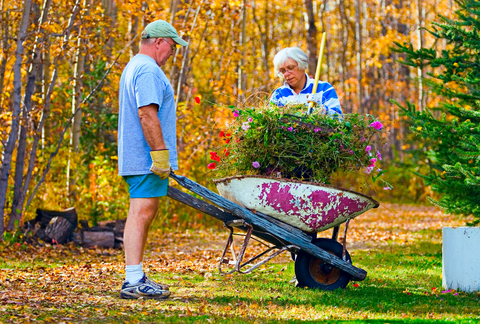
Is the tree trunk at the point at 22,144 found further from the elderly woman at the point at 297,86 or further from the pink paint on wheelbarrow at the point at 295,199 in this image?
the pink paint on wheelbarrow at the point at 295,199

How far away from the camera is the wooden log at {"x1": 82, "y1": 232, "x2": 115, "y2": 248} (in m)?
6.96

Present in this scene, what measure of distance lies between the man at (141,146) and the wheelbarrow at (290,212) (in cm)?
18

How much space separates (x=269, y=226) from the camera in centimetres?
407

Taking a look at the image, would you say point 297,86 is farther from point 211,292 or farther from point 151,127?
point 211,292

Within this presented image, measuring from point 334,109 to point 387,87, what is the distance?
16.0 m

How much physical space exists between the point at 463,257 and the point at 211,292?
1767mm

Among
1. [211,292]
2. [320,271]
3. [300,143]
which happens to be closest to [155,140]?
[300,143]

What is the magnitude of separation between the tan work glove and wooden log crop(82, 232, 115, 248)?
11.5 ft

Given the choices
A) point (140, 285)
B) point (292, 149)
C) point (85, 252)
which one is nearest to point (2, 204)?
point (85, 252)

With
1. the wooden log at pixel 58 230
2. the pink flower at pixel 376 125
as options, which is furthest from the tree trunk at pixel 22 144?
the pink flower at pixel 376 125

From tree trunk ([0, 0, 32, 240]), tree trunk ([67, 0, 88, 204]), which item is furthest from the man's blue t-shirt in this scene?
tree trunk ([67, 0, 88, 204])

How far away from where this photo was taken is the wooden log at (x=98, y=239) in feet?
22.8

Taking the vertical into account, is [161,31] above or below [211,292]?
above

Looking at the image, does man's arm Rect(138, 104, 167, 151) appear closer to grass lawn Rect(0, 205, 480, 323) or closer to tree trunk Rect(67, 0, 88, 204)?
grass lawn Rect(0, 205, 480, 323)
